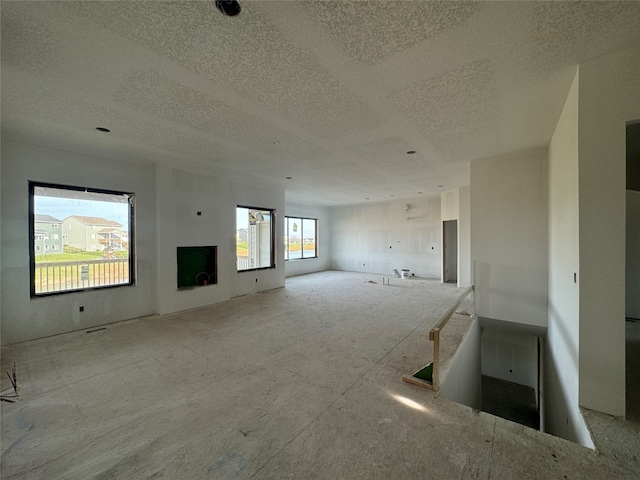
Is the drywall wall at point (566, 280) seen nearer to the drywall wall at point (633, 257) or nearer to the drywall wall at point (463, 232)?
the drywall wall at point (633, 257)

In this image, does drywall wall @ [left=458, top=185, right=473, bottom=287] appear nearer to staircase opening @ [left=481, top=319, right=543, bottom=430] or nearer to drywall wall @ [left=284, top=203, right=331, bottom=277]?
→ staircase opening @ [left=481, top=319, right=543, bottom=430]

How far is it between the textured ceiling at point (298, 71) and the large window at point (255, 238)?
10.4 ft

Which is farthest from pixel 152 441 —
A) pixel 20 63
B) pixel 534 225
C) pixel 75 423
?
pixel 534 225

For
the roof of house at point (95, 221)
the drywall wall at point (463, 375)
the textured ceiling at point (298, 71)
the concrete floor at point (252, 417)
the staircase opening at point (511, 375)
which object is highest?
the textured ceiling at point (298, 71)

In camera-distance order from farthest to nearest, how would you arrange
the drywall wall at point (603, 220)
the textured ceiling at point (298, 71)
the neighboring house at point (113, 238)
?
the neighboring house at point (113, 238) → the drywall wall at point (603, 220) → the textured ceiling at point (298, 71)

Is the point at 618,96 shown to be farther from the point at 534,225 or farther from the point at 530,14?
the point at 534,225

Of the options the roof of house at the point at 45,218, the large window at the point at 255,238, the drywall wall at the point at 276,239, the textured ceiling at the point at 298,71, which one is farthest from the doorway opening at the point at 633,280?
the roof of house at the point at 45,218

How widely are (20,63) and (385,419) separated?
14.3 feet

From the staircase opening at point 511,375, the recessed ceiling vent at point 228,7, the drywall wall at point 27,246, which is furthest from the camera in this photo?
the staircase opening at point 511,375

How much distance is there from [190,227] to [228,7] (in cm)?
470

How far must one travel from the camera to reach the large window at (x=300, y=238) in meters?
10.5

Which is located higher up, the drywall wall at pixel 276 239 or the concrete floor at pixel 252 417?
the drywall wall at pixel 276 239

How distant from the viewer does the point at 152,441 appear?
188 centimetres

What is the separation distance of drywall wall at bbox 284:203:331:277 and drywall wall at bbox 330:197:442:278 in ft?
1.08
